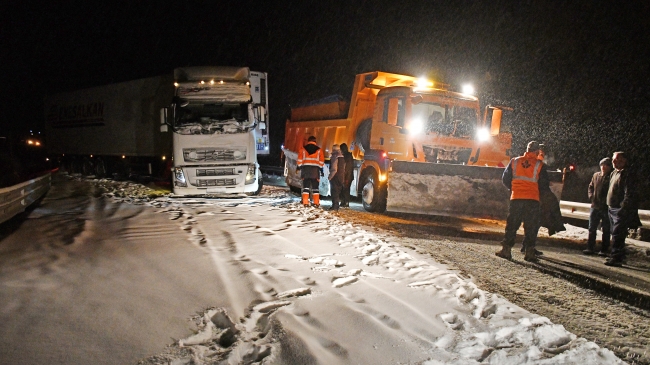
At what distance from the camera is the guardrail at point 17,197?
22.9 ft

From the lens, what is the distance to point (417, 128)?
31.9 ft

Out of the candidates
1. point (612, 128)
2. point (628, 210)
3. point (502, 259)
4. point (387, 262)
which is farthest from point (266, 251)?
point (612, 128)

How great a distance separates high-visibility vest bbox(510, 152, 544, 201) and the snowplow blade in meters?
2.81

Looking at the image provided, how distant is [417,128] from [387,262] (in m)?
4.91

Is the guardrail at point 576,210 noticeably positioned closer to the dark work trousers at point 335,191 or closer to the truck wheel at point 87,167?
the dark work trousers at point 335,191

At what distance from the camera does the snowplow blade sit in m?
9.11

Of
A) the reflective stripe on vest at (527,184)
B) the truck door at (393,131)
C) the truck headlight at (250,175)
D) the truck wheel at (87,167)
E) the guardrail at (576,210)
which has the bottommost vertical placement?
the truck wheel at (87,167)

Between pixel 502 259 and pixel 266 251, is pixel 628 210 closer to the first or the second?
pixel 502 259

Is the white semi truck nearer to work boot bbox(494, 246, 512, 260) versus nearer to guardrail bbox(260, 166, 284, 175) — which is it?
guardrail bbox(260, 166, 284, 175)

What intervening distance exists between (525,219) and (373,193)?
13.6 ft

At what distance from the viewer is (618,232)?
6277 mm

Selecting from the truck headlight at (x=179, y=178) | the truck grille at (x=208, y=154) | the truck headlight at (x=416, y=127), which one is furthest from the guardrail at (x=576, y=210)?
the truck headlight at (x=179, y=178)

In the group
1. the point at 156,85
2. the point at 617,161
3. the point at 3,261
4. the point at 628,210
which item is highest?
the point at 156,85

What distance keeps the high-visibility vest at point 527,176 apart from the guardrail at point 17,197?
7.70 metres
